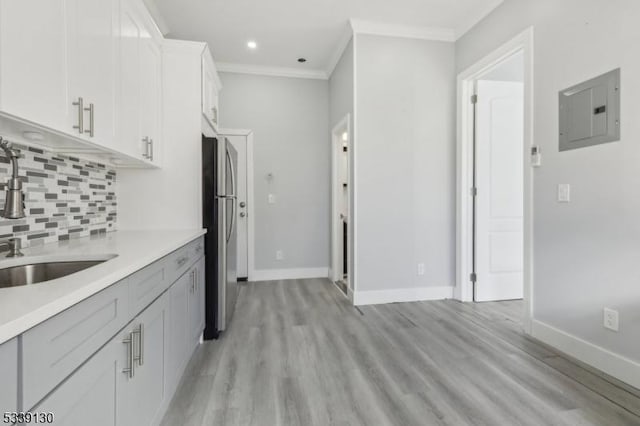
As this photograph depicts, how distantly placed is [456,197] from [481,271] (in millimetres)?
846

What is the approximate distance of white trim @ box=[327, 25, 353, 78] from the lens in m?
3.34

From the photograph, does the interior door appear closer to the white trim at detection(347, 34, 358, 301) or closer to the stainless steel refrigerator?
the stainless steel refrigerator

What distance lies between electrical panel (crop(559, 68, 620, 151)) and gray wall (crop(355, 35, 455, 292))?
4.38ft

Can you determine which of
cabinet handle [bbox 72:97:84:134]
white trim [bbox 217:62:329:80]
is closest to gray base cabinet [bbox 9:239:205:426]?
cabinet handle [bbox 72:97:84:134]

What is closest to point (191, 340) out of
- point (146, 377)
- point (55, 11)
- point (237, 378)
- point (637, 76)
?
point (237, 378)

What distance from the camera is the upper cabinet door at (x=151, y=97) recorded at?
213 centimetres

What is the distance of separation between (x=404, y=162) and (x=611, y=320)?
6.90 feet

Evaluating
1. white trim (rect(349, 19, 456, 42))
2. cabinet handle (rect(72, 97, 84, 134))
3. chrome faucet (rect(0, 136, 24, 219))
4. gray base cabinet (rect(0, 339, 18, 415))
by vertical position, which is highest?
white trim (rect(349, 19, 456, 42))

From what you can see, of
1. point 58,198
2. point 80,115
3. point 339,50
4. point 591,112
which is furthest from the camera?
point 339,50

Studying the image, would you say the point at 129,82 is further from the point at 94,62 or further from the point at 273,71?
the point at 273,71

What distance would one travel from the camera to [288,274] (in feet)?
14.2

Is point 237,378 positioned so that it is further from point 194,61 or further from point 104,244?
point 194,61

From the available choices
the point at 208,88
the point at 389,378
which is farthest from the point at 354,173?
the point at 389,378

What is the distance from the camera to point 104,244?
1.66 meters
